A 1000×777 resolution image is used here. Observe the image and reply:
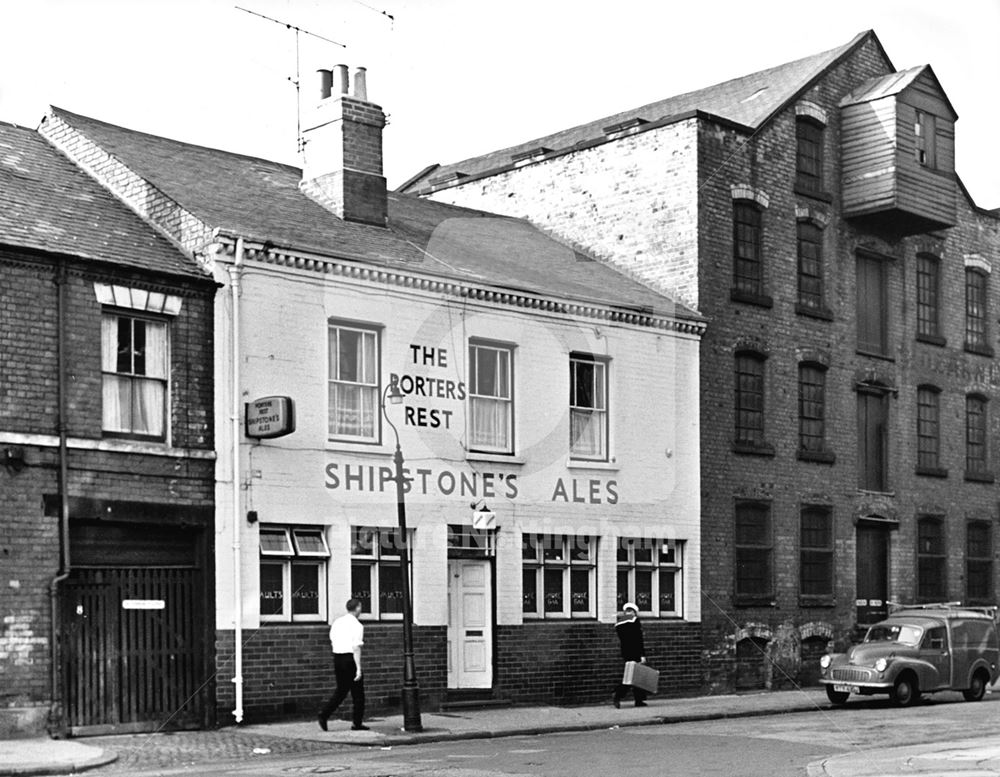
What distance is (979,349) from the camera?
35.9 m

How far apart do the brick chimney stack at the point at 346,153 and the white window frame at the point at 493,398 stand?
118 inches

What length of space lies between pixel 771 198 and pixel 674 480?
6423 mm

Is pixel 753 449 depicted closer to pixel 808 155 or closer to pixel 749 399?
pixel 749 399

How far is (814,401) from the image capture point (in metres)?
31.8

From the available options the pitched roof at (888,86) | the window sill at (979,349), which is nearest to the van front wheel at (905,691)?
the window sill at (979,349)

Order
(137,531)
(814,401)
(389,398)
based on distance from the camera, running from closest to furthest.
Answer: (137,531)
(389,398)
(814,401)

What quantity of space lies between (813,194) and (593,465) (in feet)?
28.4

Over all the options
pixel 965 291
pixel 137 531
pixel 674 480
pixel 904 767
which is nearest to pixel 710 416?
pixel 674 480

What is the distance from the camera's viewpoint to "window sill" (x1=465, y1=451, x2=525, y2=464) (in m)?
25.5

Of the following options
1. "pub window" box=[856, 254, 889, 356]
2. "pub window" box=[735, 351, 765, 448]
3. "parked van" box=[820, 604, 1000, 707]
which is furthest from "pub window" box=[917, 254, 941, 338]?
"parked van" box=[820, 604, 1000, 707]

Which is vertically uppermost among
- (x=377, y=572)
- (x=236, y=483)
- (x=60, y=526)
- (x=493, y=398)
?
(x=493, y=398)

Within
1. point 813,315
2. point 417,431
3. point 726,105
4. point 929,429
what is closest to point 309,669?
point 417,431

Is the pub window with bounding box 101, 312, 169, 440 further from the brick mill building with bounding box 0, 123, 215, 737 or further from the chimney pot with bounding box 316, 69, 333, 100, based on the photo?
the chimney pot with bounding box 316, 69, 333, 100

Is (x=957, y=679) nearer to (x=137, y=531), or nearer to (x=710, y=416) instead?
(x=710, y=416)
